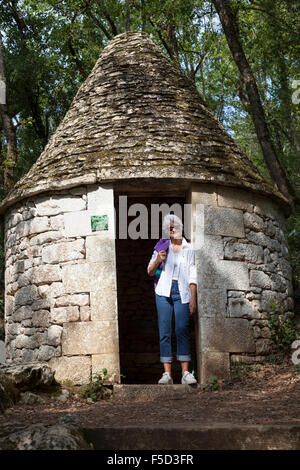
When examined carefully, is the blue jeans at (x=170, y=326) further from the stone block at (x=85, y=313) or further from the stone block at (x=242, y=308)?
the stone block at (x=85, y=313)

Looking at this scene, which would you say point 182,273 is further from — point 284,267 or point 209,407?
point 284,267

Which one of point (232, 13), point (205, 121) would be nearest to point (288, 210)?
point (205, 121)

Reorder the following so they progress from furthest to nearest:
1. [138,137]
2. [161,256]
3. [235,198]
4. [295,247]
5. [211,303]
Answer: [295,247]
[138,137]
[235,198]
[211,303]
[161,256]

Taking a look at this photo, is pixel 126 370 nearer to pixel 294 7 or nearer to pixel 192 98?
pixel 192 98

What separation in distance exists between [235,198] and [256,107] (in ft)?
12.7

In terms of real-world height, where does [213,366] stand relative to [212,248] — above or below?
below

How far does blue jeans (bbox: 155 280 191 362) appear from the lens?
18.1 feet

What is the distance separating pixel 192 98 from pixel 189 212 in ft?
6.75

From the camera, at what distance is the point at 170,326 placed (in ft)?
18.4

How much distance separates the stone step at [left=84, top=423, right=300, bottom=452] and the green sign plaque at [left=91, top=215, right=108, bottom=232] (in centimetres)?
299

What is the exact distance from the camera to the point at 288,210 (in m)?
7.43

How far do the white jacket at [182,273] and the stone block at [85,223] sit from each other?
1.94 feet

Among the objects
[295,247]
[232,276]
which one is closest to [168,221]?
[232,276]

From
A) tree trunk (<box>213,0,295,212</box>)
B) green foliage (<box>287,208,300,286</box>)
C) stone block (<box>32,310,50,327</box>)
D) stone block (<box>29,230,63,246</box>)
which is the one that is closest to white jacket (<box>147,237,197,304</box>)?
stone block (<box>29,230,63,246</box>)
